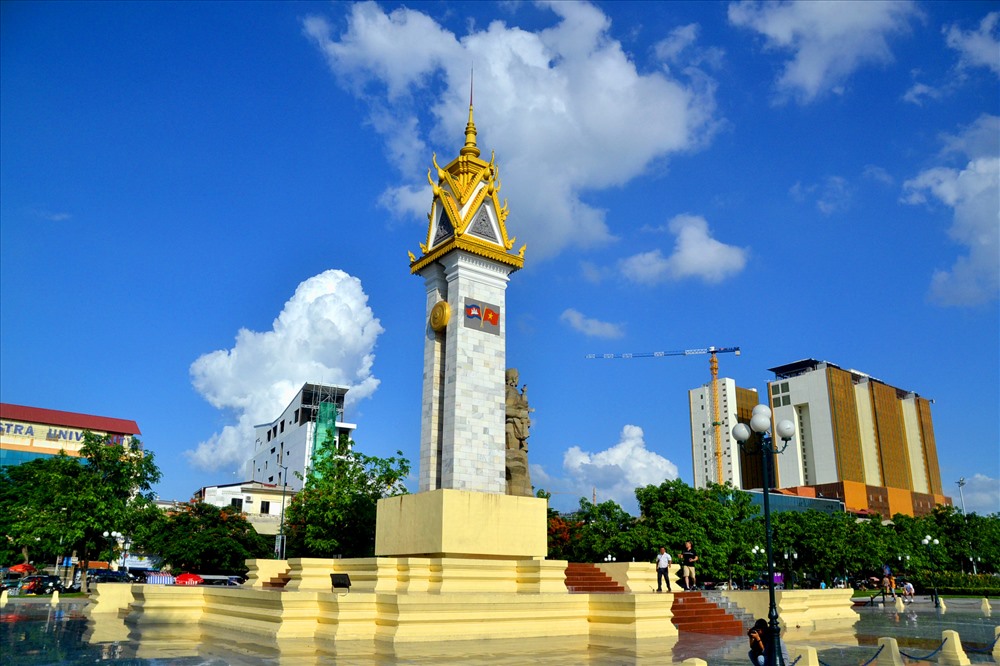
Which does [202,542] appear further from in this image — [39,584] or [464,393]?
[464,393]

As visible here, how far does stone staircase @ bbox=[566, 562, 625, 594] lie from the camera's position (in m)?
25.2

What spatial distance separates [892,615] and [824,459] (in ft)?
361

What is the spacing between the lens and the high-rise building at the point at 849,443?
132 m

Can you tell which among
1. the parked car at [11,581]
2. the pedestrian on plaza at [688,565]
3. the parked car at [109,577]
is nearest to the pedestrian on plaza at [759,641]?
the pedestrian on plaza at [688,565]

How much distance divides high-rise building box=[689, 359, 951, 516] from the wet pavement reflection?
114 m

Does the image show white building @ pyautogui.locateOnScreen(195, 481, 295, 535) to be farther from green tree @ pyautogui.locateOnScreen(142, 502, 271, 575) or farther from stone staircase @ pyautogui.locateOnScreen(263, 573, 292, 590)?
stone staircase @ pyautogui.locateOnScreen(263, 573, 292, 590)

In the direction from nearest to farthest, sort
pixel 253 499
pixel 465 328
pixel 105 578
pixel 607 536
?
pixel 465 328 < pixel 607 536 < pixel 105 578 < pixel 253 499

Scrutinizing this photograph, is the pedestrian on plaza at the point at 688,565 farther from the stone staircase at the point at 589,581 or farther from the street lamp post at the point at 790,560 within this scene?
the street lamp post at the point at 790,560

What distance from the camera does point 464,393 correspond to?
24.9m

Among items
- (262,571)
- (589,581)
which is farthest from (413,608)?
(262,571)

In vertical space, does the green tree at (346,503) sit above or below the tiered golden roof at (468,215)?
below

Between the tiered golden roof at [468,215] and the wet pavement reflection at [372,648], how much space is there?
44.0 ft

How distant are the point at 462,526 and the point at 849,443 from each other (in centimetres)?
12878

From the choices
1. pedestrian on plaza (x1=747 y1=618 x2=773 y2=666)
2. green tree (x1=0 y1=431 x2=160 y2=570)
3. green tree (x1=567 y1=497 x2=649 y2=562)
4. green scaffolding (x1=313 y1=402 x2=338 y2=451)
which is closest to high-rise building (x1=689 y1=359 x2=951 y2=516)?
green scaffolding (x1=313 y1=402 x2=338 y2=451)
